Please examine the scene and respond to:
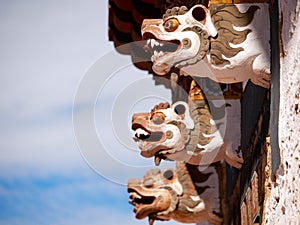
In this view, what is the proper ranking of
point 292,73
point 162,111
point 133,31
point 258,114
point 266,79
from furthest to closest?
point 133,31 < point 162,111 < point 258,114 < point 266,79 < point 292,73

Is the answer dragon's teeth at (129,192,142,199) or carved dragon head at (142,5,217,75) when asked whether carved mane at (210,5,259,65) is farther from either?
dragon's teeth at (129,192,142,199)

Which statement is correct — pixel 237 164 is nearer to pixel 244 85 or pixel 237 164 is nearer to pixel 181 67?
pixel 244 85

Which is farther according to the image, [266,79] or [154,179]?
[154,179]

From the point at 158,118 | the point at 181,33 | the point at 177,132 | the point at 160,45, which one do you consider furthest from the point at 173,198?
the point at 181,33

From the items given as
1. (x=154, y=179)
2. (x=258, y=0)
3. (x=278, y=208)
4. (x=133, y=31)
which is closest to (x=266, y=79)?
(x=258, y=0)

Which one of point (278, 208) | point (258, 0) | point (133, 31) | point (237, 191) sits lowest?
point (278, 208)

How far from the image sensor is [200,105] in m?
9.64

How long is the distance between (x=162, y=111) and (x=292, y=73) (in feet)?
9.66

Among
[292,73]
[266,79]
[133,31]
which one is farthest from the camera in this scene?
[133,31]

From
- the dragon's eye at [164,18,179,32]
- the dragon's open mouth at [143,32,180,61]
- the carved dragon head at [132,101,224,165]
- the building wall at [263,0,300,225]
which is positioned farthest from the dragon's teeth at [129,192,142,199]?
the building wall at [263,0,300,225]

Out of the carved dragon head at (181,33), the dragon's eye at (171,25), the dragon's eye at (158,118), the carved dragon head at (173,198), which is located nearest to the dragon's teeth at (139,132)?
the dragon's eye at (158,118)

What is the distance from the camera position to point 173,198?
1093cm

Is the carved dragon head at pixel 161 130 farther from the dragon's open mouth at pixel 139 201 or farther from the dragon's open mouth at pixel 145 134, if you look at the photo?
the dragon's open mouth at pixel 139 201

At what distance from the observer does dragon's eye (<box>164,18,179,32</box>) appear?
7387mm
